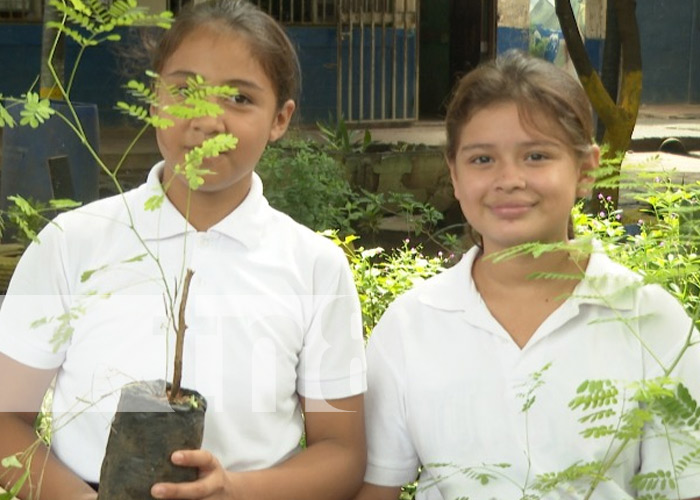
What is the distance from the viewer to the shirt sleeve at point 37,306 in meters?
2.23

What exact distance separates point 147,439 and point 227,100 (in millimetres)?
664

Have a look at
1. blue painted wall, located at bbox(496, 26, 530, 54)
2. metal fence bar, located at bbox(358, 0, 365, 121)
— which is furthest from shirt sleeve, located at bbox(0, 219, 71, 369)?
blue painted wall, located at bbox(496, 26, 530, 54)

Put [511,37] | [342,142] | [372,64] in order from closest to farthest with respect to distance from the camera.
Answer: [342,142], [372,64], [511,37]

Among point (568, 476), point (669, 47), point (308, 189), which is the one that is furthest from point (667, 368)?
point (669, 47)

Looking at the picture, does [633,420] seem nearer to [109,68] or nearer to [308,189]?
[308,189]

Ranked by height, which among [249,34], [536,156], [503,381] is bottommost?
[503,381]

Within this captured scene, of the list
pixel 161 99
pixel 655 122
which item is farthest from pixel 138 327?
Result: pixel 655 122

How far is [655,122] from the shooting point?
1733 centimetres

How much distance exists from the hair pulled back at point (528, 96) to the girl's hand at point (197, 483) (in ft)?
2.73

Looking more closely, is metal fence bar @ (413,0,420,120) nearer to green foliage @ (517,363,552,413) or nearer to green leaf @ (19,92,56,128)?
green foliage @ (517,363,552,413)

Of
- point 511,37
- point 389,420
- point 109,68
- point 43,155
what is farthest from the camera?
point 511,37

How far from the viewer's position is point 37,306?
87.5 inches

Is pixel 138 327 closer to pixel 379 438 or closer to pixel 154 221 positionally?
pixel 154 221

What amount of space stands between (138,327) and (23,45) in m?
9.57
